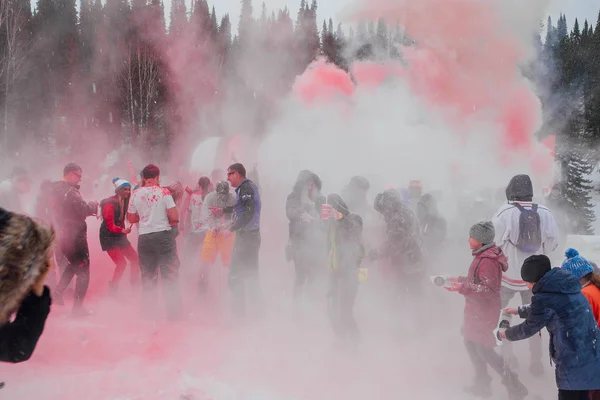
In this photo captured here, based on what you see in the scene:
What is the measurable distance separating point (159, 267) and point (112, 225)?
898mm

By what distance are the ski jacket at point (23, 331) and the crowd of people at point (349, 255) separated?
16 mm

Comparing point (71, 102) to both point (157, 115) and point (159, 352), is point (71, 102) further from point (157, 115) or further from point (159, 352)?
point (159, 352)

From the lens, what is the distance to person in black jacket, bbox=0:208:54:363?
184 centimetres

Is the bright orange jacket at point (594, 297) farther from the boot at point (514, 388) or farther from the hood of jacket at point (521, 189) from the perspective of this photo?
the hood of jacket at point (521, 189)

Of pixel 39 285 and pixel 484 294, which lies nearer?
pixel 39 285

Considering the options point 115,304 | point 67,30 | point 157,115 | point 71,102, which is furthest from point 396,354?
point 67,30

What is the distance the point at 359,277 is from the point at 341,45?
3654cm

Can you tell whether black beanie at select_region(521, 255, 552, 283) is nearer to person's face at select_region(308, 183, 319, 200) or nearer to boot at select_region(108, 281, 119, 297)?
person's face at select_region(308, 183, 319, 200)

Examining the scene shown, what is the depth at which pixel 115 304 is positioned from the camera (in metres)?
6.02

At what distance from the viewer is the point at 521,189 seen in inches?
179

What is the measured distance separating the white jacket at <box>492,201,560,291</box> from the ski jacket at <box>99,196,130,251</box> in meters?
4.56

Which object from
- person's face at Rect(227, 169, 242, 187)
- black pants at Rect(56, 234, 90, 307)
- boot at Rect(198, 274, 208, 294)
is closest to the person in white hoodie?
person's face at Rect(227, 169, 242, 187)

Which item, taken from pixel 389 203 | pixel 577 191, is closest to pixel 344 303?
pixel 389 203

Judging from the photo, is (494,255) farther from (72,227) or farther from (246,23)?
(246,23)
